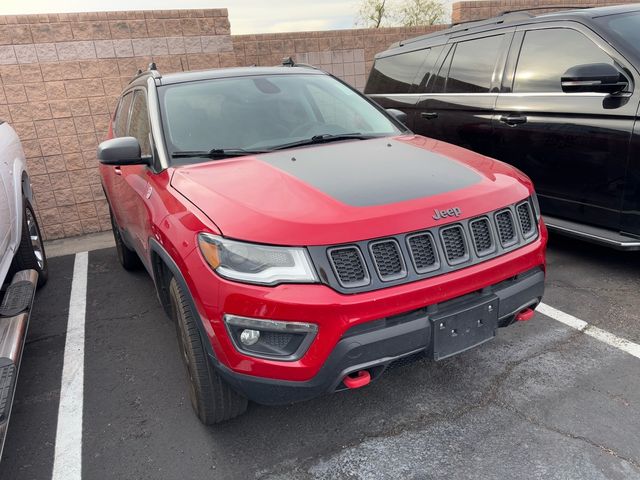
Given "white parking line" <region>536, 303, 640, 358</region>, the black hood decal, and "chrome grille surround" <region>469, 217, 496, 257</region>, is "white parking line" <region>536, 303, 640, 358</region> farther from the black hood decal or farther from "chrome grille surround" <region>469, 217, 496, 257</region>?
the black hood decal

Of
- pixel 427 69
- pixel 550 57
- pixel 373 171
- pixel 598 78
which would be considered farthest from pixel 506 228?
pixel 427 69

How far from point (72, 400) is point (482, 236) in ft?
7.90

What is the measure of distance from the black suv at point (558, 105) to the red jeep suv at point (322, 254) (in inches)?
51.8

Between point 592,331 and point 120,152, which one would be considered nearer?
point 120,152

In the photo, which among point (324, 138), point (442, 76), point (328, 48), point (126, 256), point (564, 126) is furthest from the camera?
point (328, 48)

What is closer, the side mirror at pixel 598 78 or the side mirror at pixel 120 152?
the side mirror at pixel 120 152

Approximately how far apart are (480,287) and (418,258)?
1.08 feet

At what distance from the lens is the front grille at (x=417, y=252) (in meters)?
1.96

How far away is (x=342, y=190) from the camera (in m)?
2.22

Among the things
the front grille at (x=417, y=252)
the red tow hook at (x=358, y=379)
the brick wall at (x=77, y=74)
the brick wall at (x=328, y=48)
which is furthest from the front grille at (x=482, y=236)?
the brick wall at (x=328, y=48)

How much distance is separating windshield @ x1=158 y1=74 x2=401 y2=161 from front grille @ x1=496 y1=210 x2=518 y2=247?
1.10 metres

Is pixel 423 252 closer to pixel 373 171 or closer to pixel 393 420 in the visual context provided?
pixel 373 171

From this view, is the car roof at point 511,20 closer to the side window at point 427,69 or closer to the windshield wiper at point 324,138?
the side window at point 427,69

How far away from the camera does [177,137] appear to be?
2883mm
